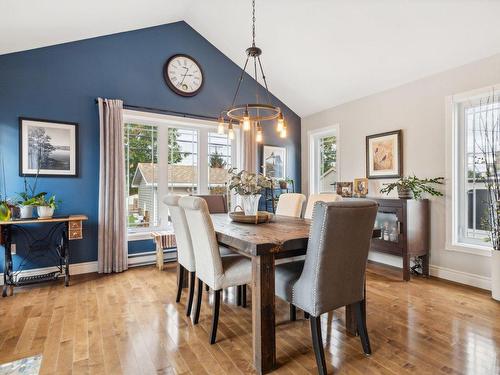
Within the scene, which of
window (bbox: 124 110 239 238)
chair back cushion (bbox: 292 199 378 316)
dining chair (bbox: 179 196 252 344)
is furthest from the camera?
window (bbox: 124 110 239 238)

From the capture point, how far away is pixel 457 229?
3.32 metres

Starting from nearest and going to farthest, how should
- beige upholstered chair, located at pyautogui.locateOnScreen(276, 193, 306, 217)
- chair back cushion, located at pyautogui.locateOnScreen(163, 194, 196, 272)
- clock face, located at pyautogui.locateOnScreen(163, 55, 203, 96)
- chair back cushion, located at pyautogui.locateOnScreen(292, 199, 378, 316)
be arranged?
chair back cushion, located at pyautogui.locateOnScreen(292, 199, 378, 316) < chair back cushion, located at pyautogui.locateOnScreen(163, 194, 196, 272) < beige upholstered chair, located at pyautogui.locateOnScreen(276, 193, 306, 217) < clock face, located at pyautogui.locateOnScreen(163, 55, 203, 96)

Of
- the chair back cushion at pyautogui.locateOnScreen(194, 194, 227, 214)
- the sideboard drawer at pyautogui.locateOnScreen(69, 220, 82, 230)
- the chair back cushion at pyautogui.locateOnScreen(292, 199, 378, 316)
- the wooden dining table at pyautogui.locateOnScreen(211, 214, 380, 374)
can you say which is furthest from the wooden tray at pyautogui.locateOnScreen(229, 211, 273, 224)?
the sideboard drawer at pyautogui.locateOnScreen(69, 220, 82, 230)

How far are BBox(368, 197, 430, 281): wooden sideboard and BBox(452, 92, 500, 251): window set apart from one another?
0.31 meters

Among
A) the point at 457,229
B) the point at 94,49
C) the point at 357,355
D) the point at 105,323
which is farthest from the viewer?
the point at 94,49

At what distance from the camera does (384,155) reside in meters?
3.99

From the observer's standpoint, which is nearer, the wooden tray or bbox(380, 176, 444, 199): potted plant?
the wooden tray

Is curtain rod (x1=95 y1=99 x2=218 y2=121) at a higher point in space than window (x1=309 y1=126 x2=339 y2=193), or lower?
higher

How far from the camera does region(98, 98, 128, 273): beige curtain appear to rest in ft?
12.2

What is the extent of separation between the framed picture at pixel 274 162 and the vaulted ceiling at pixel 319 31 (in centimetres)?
114

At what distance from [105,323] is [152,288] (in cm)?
84

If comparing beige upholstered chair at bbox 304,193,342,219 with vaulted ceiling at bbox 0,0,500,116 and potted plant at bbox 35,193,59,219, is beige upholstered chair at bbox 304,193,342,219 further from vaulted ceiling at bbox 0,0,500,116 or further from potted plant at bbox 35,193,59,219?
potted plant at bbox 35,193,59,219

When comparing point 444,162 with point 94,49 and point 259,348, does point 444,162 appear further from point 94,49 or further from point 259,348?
point 94,49

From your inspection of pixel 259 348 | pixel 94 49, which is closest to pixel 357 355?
pixel 259 348
